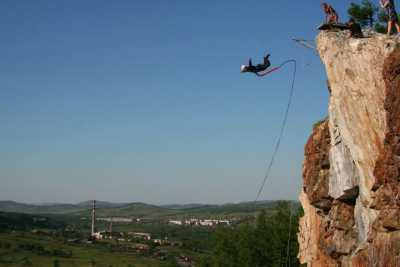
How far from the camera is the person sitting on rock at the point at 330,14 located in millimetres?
26903

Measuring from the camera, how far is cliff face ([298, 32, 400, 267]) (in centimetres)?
1986

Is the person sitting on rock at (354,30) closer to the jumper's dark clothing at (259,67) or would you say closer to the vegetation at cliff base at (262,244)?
the jumper's dark clothing at (259,67)

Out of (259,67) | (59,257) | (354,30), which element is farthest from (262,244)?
(59,257)

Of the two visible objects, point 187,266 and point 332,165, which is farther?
point 187,266

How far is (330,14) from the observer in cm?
2728

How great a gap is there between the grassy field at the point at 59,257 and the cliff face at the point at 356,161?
128 metres

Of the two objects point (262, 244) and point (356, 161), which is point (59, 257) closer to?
point (262, 244)

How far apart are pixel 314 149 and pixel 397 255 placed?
42.2 ft

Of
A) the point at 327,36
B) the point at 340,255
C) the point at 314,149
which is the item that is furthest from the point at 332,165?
the point at 327,36

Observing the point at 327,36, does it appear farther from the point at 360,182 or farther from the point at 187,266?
the point at 187,266

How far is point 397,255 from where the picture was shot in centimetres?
1842

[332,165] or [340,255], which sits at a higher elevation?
[332,165]

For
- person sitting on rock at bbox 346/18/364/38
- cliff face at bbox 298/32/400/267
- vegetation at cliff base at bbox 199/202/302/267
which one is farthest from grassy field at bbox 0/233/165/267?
person sitting on rock at bbox 346/18/364/38

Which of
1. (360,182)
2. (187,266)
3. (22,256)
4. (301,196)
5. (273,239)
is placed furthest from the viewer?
(22,256)
